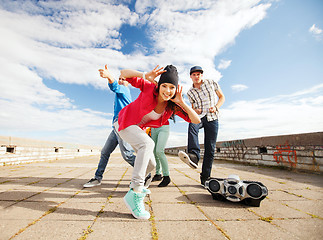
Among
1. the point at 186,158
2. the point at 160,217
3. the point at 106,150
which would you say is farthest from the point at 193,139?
the point at 106,150

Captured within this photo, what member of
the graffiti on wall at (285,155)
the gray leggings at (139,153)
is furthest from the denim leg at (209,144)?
the graffiti on wall at (285,155)

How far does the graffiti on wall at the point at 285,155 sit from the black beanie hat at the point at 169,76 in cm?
501

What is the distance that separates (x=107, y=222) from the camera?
5.38 feet

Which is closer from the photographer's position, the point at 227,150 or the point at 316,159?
the point at 316,159

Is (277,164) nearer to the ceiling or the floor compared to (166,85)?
nearer to the floor

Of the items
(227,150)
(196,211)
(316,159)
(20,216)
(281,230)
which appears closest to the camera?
(281,230)

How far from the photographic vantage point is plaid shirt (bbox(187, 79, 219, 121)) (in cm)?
306

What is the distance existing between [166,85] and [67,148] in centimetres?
1209

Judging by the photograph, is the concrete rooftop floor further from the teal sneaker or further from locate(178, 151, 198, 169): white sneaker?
locate(178, 151, 198, 169): white sneaker

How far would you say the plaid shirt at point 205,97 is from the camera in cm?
306

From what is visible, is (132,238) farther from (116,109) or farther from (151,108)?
(116,109)

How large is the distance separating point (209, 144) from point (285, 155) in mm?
3892

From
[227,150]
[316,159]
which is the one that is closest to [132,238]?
[316,159]

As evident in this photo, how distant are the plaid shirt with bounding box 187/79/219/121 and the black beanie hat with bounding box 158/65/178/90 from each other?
1.20 m
